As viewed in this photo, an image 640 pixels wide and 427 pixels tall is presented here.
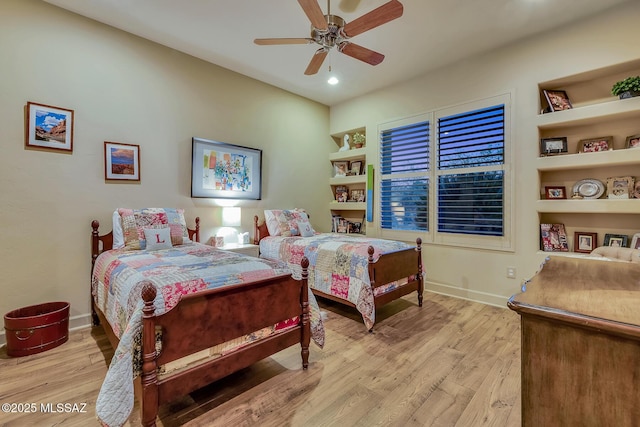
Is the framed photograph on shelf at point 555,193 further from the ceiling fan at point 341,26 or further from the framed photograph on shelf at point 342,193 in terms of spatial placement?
the framed photograph on shelf at point 342,193

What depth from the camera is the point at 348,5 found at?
8.83ft

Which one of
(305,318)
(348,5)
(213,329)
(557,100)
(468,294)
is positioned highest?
(348,5)

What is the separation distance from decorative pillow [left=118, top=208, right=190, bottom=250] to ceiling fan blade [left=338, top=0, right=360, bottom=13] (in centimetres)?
273

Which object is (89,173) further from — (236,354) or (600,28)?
(600,28)

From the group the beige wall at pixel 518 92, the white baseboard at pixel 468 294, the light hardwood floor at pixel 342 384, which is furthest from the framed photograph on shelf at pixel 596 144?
the light hardwood floor at pixel 342 384

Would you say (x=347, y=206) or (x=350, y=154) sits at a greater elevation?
(x=350, y=154)

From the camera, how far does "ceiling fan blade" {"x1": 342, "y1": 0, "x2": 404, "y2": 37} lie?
202 centimetres

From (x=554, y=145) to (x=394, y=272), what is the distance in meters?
2.25

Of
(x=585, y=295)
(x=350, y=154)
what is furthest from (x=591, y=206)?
(x=350, y=154)

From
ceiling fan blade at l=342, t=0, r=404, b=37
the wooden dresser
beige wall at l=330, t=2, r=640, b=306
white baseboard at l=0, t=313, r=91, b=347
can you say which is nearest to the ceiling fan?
ceiling fan blade at l=342, t=0, r=404, b=37

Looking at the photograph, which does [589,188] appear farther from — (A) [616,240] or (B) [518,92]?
(B) [518,92]

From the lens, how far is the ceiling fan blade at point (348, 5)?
2637mm

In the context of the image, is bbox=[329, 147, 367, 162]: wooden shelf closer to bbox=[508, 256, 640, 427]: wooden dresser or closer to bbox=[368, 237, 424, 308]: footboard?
bbox=[368, 237, 424, 308]: footboard

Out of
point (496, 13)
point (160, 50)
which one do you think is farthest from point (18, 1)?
point (496, 13)
